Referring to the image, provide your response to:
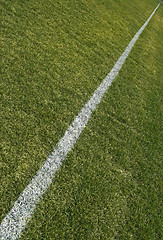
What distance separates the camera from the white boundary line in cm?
150

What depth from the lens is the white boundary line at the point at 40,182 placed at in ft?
4.92

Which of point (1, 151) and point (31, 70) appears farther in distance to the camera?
point (31, 70)

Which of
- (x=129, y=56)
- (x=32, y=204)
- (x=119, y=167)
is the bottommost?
(x=32, y=204)

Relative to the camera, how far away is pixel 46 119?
2.25m

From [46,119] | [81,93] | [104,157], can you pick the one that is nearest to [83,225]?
[104,157]

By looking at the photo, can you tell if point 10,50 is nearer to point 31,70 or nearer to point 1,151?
point 31,70

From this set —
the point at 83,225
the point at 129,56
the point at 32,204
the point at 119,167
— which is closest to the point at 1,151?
the point at 32,204

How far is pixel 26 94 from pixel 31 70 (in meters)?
0.45

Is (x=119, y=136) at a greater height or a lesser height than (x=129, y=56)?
lesser

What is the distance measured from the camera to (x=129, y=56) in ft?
15.1

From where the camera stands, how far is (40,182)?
1799mm

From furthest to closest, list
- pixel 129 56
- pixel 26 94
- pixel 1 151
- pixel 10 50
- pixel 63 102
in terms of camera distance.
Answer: pixel 129 56 → pixel 10 50 → pixel 63 102 → pixel 26 94 → pixel 1 151

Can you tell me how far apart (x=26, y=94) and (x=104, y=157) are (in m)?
1.03

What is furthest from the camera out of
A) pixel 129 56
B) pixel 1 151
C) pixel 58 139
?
pixel 129 56
